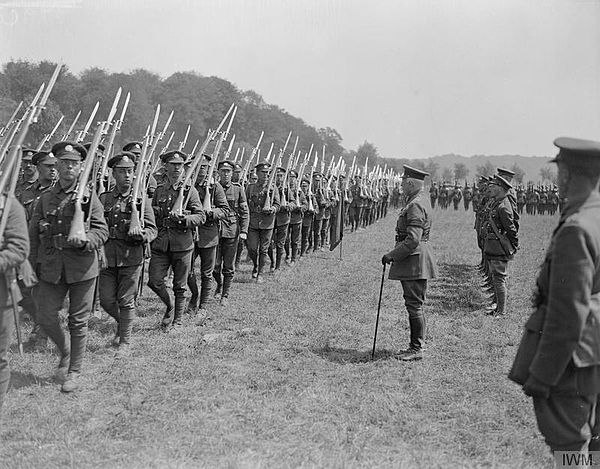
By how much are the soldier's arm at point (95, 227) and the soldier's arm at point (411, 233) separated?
3123 mm

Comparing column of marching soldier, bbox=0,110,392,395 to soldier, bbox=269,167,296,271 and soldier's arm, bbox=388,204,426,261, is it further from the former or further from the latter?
soldier's arm, bbox=388,204,426,261

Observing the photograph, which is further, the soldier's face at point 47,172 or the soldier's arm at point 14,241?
the soldier's face at point 47,172

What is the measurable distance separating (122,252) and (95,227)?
0.84m

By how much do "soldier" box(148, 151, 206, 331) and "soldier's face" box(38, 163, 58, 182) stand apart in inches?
51.6

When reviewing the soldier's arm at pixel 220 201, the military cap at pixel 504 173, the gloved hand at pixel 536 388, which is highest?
the military cap at pixel 504 173

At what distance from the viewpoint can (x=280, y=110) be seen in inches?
2827

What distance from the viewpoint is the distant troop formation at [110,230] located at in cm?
538

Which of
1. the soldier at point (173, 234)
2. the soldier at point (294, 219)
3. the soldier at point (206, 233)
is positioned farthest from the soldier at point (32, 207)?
the soldier at point (294, 219)

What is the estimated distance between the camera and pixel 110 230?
6.55 meters

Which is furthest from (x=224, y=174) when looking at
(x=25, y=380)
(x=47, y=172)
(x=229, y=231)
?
(x=25, y=380)

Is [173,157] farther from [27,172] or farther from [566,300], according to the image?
Answer: [566,300]

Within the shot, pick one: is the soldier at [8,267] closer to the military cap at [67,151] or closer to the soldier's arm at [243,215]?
the military cap at [67,151]

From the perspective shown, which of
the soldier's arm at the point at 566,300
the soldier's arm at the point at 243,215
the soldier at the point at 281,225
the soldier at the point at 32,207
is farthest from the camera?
the soldier at the point at 281,225

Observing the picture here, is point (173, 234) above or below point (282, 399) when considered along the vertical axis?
above
